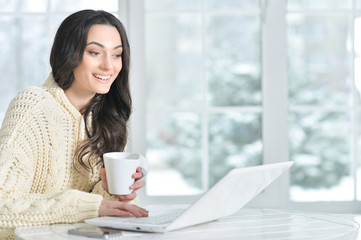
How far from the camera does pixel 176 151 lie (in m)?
6.02

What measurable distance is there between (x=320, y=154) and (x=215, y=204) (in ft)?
13.0

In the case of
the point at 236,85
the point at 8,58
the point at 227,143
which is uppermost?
the point at 8,58

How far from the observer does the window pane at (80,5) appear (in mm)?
2832

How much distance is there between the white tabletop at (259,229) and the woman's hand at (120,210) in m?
0.08

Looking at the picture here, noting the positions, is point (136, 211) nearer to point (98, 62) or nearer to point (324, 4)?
point (98, 62)

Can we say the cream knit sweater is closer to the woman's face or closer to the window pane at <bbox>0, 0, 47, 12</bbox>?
the woman's face

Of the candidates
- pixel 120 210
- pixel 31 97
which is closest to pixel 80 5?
pixel 31 97

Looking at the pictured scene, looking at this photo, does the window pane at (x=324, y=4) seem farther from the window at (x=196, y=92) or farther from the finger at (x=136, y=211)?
the finger at (x=136, y=211)

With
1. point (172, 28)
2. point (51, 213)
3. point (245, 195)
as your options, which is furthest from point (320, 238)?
point (172, 28)

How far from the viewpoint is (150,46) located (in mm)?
6777

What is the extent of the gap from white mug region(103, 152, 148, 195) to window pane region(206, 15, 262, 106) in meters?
3.62

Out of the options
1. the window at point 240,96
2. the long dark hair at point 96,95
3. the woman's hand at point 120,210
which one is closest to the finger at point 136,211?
the woman's hand at point 120,210

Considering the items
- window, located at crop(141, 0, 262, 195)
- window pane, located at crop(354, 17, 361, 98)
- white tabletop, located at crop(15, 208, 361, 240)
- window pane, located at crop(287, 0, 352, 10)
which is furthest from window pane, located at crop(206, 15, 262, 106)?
A: white tabletop, located at crop(15, 208, 361, 240)

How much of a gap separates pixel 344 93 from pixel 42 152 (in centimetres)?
440
